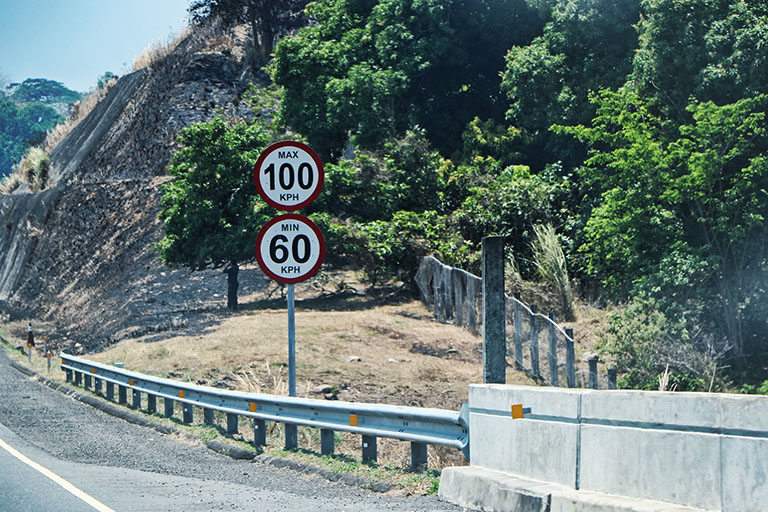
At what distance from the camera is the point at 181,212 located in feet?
94.3

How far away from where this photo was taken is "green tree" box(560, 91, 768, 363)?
22906mm

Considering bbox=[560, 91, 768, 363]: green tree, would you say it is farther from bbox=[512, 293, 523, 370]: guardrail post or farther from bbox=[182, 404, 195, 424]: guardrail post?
bbox=[182, 404, 195, 424]: guardrail post

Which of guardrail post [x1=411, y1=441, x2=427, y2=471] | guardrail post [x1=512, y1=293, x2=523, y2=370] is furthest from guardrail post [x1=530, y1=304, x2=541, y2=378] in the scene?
guardrail post [x1=411, y1=441, x2=427, y2=471]

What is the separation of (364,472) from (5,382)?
583 inches

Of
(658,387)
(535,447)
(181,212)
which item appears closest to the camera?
(535,447)

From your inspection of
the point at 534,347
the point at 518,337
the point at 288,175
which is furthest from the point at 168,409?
the point at 518,337

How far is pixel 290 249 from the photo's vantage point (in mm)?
10312

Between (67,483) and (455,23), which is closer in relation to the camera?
(67,483)

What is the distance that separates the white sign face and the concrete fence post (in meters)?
2.94

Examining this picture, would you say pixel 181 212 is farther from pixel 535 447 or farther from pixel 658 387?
pixel 535 447

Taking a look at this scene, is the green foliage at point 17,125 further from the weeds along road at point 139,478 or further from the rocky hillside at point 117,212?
the weeds along road at point 139,478

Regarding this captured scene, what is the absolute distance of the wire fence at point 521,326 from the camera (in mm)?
19609

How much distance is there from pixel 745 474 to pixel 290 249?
6055 mm

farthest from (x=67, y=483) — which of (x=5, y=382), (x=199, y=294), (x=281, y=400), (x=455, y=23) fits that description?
(x=455, y=23)
